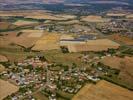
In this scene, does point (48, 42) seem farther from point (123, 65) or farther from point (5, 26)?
point (5, 26)

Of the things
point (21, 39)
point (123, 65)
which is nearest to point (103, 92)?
point (123, 65)

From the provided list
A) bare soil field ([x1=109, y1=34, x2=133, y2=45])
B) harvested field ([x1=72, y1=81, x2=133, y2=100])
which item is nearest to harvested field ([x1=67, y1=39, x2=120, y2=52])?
bare soil field ([x1=109, y1=34, x2=133, y2=45])

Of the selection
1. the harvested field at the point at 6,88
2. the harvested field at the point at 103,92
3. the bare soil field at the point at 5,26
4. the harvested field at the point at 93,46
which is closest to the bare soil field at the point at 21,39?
the bare soil field at the point at 5,26

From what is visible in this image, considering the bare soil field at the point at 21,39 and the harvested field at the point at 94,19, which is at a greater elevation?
the bare soil field at the point at 21,39

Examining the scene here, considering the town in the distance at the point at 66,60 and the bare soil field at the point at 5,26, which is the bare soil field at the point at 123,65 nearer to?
the town in the distance at the point at 66,60

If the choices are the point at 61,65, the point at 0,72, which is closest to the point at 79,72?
the point at 61,65

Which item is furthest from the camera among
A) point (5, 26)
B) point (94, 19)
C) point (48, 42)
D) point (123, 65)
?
point (94, 19)
